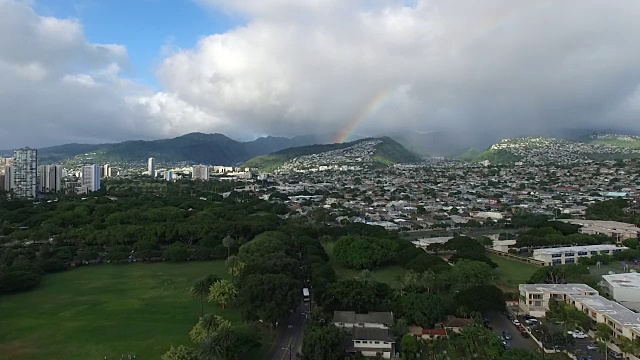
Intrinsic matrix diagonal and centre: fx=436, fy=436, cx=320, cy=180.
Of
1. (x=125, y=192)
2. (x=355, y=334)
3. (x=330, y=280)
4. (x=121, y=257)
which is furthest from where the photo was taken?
(x=125, y=192)

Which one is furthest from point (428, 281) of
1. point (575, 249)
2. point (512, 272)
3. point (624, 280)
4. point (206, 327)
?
point (575, 249)

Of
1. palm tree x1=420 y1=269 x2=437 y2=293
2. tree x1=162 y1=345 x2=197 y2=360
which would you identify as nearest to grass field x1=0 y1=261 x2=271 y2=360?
tree x1=162 y1=345 x2=197 y2=360

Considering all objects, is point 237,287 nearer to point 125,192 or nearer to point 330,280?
point 330,280

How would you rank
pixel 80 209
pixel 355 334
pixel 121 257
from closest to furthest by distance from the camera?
pixel 355 334, pixel 121 257, pixel 80 209

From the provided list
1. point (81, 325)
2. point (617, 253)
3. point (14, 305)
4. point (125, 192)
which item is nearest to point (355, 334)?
point (81, 325)

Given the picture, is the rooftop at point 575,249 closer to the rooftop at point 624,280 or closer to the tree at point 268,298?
the rooftop at point 624,280

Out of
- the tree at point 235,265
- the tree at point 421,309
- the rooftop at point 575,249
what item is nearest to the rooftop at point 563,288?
the tree at point 421,309
